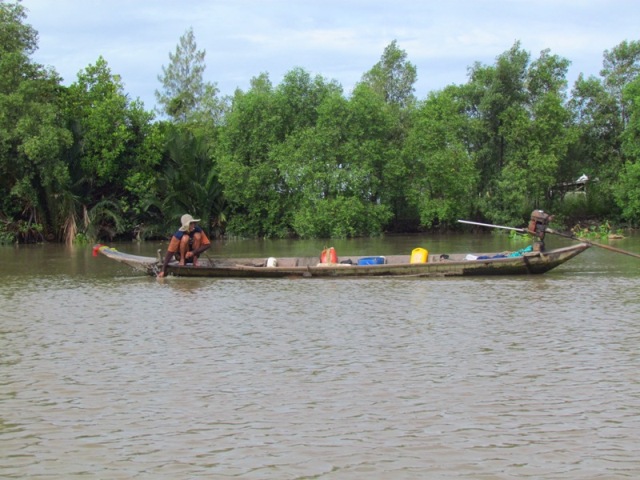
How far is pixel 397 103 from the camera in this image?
166 feet

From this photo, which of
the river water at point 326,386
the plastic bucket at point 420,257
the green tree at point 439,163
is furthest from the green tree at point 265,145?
the river water at point 326,386

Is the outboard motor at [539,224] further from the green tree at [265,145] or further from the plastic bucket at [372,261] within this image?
the green tree at [265,145]

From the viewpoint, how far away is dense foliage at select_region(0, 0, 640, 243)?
3838 cm

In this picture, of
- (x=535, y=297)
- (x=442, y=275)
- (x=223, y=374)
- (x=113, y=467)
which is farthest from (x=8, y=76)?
(x=113, y=467)

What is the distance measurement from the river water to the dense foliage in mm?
24133

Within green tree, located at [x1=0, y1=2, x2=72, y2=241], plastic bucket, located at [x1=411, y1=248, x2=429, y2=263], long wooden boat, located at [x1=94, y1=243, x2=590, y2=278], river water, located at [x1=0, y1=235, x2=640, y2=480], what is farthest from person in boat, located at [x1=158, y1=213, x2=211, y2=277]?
green tree, located at [x1=0, y1=2, x2=72, y2=241]

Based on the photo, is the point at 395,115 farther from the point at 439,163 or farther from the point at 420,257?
the point at 420,257

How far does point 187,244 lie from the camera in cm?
1947

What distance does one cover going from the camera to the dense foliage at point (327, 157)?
38.4 meters

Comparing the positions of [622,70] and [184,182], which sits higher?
[622,70]

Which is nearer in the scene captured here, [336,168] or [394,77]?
[336,168]

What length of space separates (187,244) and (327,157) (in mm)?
21508

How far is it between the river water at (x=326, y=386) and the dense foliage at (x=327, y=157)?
24133 mm

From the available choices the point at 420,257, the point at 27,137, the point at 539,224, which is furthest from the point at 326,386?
the point at 27,137
